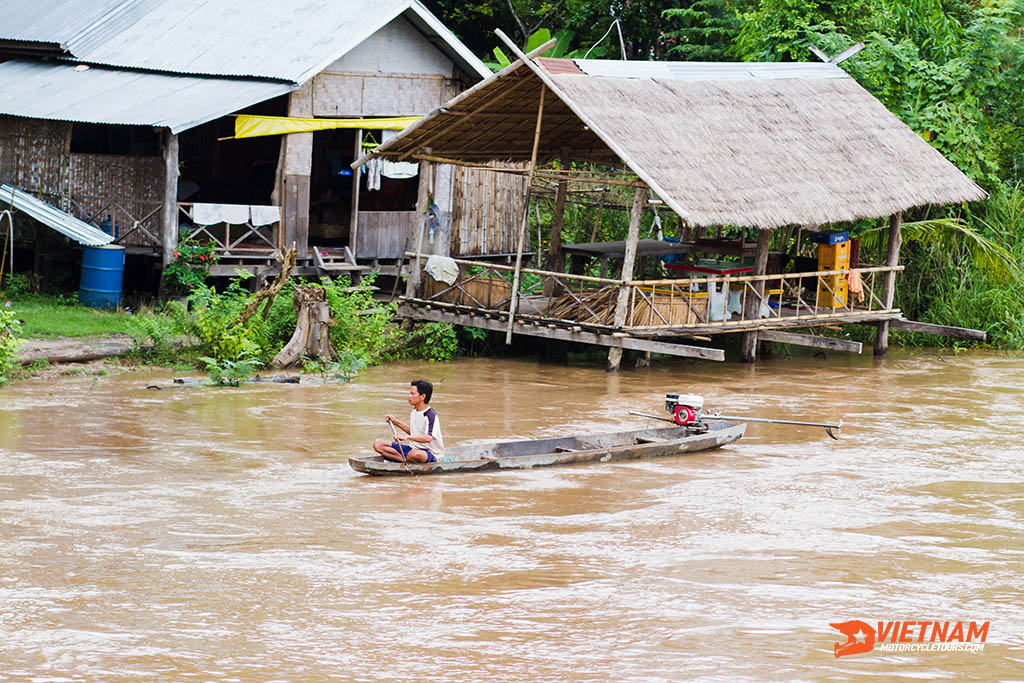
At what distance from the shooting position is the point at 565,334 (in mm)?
16000

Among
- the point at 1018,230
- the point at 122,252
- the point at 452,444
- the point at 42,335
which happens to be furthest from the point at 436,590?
the point at 1018,230

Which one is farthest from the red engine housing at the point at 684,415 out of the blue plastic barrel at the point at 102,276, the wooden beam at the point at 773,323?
the blue plastic barrel at the point at 102,276

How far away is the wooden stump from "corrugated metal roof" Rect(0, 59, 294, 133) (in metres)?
2.77

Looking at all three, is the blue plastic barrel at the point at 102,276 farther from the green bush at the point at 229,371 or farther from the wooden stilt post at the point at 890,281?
the wooden stilt post at the point at 890,281

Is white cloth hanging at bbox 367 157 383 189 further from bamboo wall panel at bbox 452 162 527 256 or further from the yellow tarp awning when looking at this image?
bamboo wall panel at bbox 452 162 527 256

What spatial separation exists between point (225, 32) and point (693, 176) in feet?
26.6

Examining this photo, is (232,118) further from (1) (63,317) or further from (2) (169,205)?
(1) (63,317)

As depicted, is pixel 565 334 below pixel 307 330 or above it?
above

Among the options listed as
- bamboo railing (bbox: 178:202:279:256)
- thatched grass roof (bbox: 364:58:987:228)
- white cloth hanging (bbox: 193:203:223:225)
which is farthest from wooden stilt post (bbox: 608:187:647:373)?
white cloth hanging (bbox: 193:203:223:225)

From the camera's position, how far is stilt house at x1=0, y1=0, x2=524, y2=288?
17.8 m

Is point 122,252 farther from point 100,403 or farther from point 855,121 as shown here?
point 855,121

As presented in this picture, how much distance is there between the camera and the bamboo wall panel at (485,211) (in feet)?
67.2

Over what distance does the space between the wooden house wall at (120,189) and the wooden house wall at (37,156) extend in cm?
20

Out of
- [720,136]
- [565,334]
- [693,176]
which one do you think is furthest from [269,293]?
[720,136]
